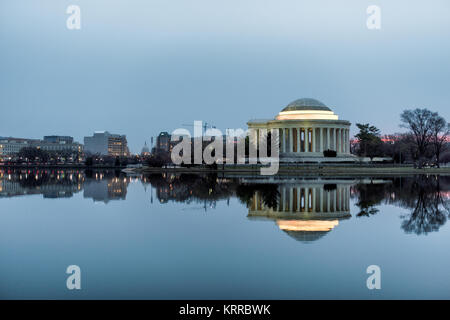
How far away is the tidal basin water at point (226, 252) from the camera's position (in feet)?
29.2

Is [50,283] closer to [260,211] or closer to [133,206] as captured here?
[260,211]

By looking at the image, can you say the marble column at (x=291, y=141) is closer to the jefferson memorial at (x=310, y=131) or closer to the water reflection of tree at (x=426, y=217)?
the jefferson memorial at (x=310, y=131)

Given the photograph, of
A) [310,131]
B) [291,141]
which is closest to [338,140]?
[310,131]

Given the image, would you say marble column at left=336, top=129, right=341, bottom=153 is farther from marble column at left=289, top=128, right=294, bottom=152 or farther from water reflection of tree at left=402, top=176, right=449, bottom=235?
water reflection of tree at left=402, top=176, right=449, bottom=235

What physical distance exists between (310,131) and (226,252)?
85.1 metres

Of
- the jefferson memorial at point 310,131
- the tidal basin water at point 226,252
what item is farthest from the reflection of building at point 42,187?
the jefferson memorial at point 310,131

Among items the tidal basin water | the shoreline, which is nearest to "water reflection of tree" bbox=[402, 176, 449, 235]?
the tidal basin water

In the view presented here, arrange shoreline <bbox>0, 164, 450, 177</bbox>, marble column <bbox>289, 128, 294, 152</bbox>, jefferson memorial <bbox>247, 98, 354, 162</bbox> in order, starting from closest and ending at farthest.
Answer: shoreline <bbox>0, 164, 450, 177</bbox> → jefferson memorial <bbox>247, 98, 354, 162</bbox> → marble column <bbox>289, 128, 294, 152</bbox>

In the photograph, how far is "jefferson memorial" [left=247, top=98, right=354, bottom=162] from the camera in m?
91.6

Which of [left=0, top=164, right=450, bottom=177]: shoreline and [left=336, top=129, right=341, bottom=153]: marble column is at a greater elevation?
[left=336, top=129, right=341, bottom=153]: marble column

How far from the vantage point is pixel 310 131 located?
94.6 m

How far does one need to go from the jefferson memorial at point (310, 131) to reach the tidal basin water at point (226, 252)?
232 ft

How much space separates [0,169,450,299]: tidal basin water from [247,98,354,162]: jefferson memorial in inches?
2789
